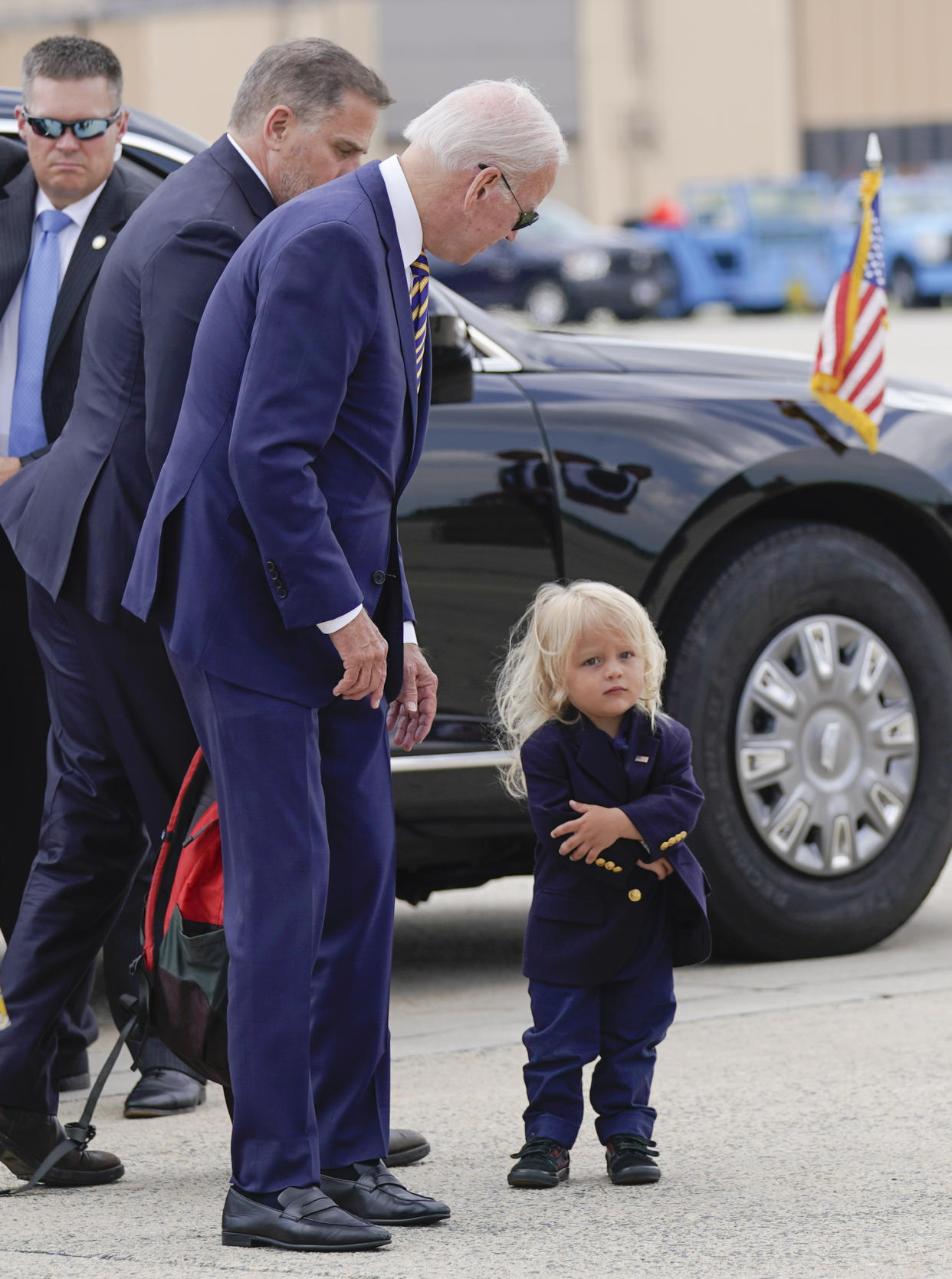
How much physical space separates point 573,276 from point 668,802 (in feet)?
83.0

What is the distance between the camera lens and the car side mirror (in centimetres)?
456

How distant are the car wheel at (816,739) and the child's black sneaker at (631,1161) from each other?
1533mm

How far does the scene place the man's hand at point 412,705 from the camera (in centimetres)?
359

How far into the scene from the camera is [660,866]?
11.9 ft

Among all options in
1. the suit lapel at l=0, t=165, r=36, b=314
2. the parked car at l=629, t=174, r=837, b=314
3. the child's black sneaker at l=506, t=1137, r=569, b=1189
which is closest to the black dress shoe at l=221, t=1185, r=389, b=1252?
the child's black sneaker at l=506, t=1137, r=569, b=1189

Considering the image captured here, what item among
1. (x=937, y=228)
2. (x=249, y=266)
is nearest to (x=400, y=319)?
(x=249, y=266)

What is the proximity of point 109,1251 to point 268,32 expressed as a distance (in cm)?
4441

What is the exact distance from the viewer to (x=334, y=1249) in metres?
3.21

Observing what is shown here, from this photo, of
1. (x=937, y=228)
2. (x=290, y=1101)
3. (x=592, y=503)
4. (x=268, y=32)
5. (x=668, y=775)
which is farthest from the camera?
(x=268, y=32)

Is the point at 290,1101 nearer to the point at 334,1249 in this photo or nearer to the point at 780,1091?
the point at 334,1249

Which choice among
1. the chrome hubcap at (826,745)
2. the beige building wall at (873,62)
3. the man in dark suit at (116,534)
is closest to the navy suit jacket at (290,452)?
the man in dark suit at (116,534)

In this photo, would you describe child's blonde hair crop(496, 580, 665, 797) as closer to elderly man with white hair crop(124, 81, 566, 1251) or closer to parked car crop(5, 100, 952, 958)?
elderly man with white hair crop(124, 81, 566, 1251)

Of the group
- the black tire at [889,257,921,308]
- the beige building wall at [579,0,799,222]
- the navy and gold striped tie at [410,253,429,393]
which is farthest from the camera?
the beige building wall at [579,0,799,222]

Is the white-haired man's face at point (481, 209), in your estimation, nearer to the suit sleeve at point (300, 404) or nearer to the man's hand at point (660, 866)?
the suit sleeve at point (300, 404)
